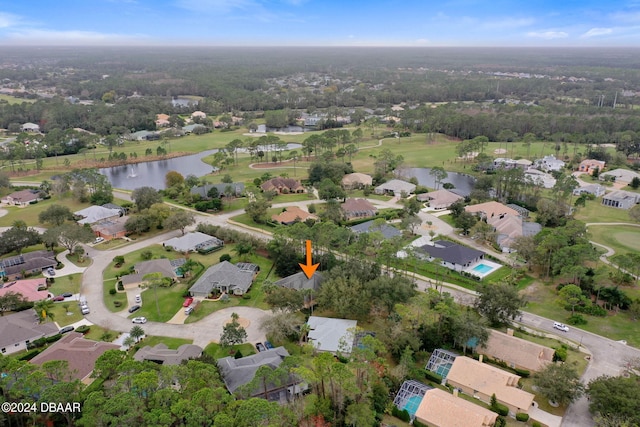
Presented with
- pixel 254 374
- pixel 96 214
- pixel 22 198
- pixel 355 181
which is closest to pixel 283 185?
pixel 355 181

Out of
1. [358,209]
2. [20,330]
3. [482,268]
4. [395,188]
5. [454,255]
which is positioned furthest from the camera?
[395,188]

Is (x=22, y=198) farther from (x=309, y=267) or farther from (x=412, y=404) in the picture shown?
(x=412, y=404)

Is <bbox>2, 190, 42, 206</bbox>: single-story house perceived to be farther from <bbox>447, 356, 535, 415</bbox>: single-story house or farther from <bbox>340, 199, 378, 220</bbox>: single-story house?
<bbox>447, 356, 535, 415</bbox>: single-story house

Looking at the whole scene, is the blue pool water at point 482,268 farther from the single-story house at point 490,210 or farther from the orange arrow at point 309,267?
the orange arrow at point 309,267

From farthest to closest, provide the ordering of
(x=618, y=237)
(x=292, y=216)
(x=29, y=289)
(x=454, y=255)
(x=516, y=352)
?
(x=292, y=216) < (x=618, y=237) < (x=454, y=255) < (x=29, y=289) < (x=516, y=352)

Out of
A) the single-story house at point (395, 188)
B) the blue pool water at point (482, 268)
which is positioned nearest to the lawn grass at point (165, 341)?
the blue pool water at point (482, 268)

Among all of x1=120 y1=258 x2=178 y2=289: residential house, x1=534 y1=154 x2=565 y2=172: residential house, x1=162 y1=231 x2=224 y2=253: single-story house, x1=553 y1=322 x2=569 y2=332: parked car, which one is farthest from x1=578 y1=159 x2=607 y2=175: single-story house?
x1=120 y1=258 x2=178 y2=289: residential house
